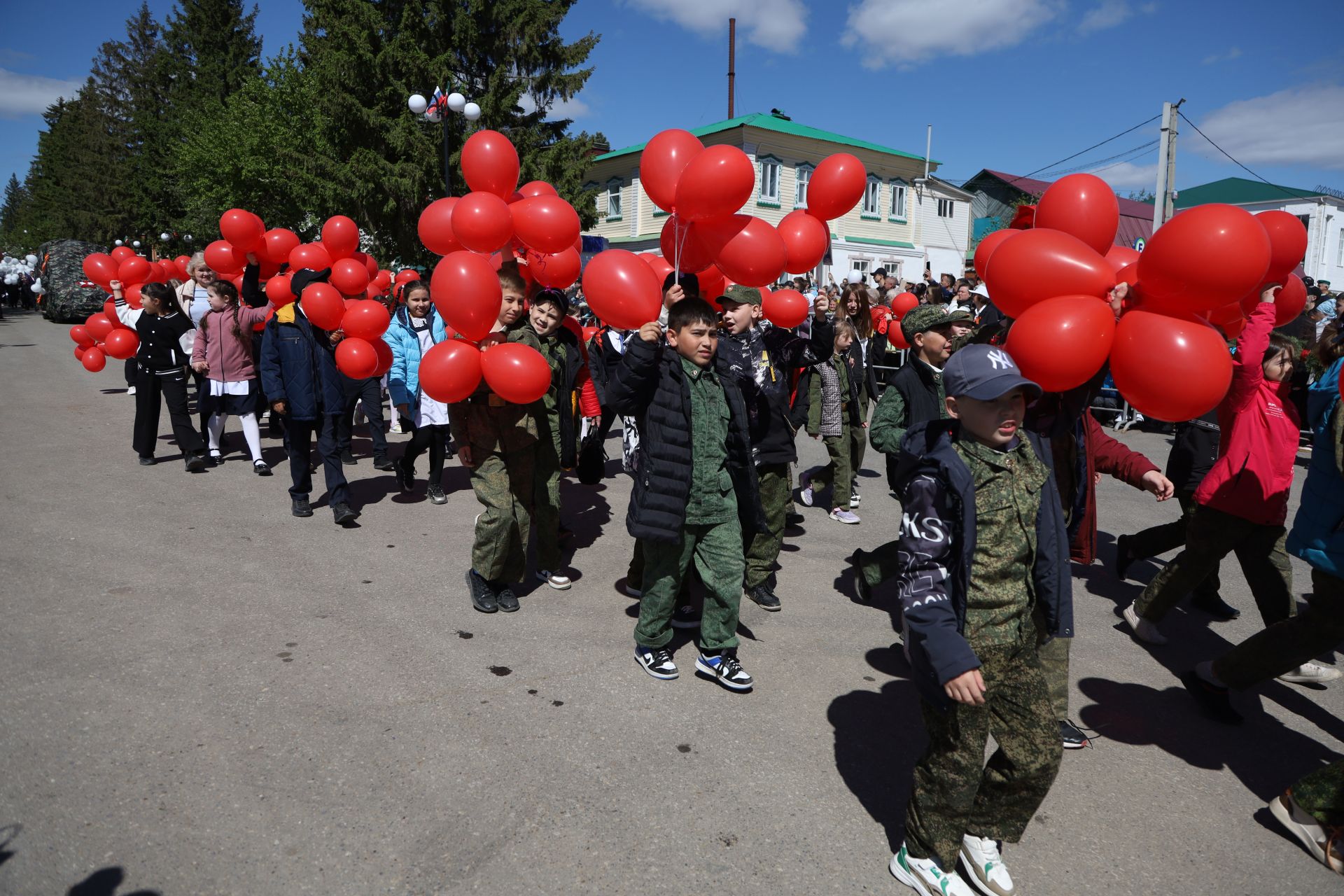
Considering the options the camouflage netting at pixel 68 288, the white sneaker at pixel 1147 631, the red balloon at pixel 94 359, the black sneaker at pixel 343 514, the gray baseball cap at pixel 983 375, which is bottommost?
the white sneaker at pixel 1147 631

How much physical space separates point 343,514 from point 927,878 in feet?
17.6

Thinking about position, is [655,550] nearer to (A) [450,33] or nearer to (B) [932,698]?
(B) [932,698]

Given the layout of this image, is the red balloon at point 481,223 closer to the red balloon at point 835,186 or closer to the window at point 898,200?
the red balloon at point 835,186

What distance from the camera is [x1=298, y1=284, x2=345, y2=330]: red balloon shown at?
21.2ft

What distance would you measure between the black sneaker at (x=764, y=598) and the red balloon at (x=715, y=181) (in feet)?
7.87

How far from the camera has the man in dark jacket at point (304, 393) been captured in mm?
6594

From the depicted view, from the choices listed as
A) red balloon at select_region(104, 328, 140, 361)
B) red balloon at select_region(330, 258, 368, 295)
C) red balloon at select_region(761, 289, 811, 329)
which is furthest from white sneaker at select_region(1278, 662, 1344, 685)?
red balloon at select_region(104, 328, 140, 361)

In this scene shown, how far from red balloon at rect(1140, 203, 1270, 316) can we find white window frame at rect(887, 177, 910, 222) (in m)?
34.7

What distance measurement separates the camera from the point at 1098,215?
3242 mm

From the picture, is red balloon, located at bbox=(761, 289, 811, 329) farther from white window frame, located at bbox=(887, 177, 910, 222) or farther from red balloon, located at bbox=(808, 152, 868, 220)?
white window frame, located at bbox=(887, 177, 910, 222)

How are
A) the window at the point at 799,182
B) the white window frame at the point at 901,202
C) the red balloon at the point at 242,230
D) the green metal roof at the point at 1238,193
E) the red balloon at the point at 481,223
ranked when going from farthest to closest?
1. the green metal roof at the point at 1238,193
2. the white window frame at the point at 901,202
3. the window at the point at 799,182
4. the red balloon at the point at 242,230
5. the red balloon at the point at 481,223

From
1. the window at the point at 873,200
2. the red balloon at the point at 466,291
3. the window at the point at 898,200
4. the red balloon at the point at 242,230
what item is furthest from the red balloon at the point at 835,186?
the window at the point at 898,200

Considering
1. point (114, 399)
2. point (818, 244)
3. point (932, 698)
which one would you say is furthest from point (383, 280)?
point (932, 698)

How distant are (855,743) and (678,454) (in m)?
1.52
